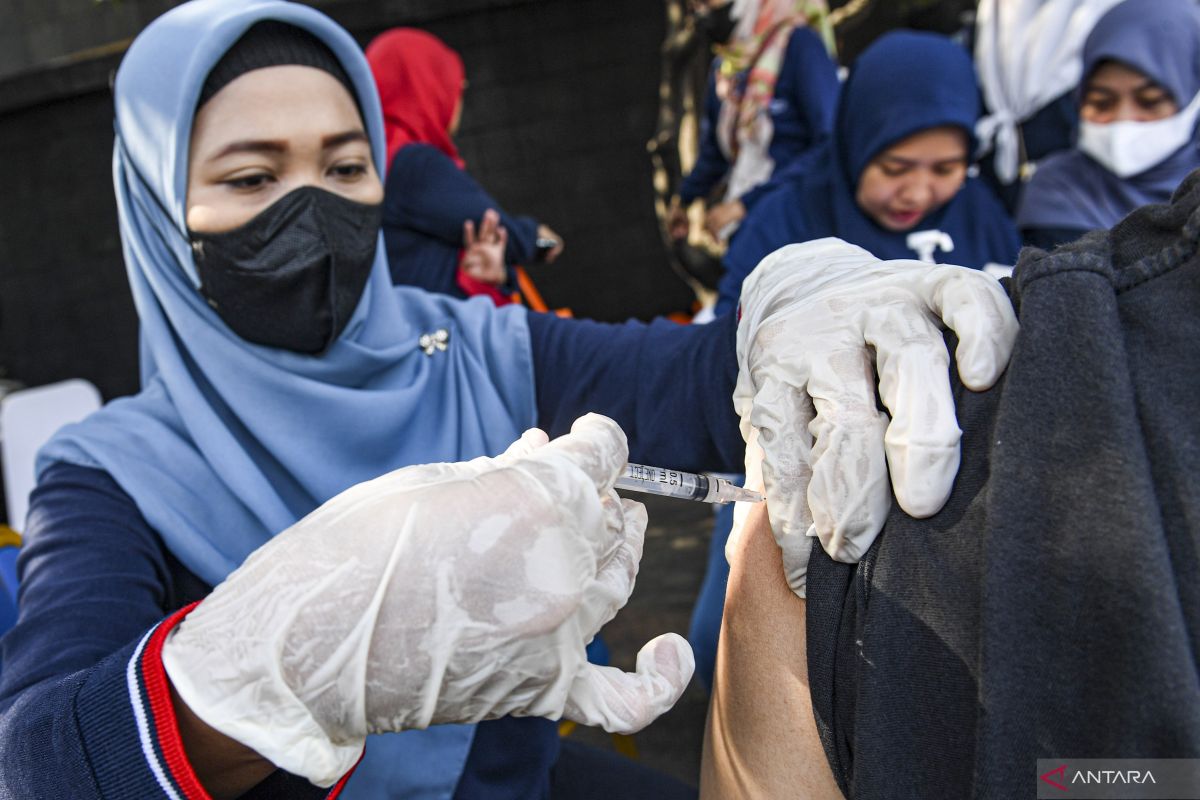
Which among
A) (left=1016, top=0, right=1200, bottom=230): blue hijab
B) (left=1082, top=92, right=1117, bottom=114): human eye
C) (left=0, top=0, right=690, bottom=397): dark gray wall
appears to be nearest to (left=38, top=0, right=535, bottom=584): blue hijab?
(left=1016, top=0, right=1200, bottom=230): blue hijab

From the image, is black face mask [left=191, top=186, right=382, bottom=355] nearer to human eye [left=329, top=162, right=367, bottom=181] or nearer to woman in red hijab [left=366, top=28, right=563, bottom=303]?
human eye [left=329, top=162, right=367, bottom=181]

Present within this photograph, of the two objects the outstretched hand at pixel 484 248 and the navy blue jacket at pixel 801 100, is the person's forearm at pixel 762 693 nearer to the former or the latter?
the outstretched hand at pixel 484 248

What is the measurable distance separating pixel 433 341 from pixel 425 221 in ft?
4.07

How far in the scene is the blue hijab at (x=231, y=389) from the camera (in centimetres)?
136

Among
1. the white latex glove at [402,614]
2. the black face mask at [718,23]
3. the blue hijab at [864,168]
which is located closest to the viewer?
the white latex glove at [402,614]

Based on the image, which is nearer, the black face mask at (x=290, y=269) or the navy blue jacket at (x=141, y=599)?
the navy blue jacket at (x=141, y=599)

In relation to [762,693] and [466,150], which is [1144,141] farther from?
[466,150]

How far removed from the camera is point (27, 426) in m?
2.88

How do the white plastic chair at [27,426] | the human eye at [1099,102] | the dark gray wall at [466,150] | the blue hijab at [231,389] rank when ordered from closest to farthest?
the blue hijab at [231,389]
the human eye at [1099,102]
the white plastic chair at [27,426]
the dark gray wall at [466,150]

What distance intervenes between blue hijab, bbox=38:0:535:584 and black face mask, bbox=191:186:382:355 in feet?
0.14

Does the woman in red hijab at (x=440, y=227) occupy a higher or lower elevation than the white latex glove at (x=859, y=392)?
higher

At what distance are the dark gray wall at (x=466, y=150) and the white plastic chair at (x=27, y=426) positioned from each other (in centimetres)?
421

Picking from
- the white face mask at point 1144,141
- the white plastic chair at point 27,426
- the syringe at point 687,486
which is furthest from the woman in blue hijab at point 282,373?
the white face mask at point 1144,141

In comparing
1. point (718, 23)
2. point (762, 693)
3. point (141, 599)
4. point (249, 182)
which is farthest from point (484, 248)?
point (762, 693)
